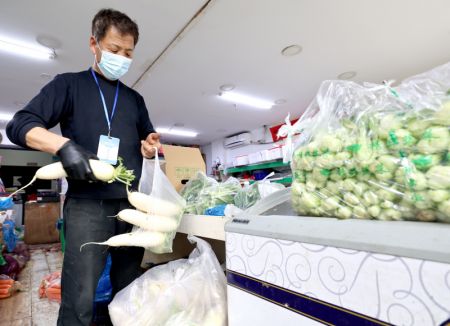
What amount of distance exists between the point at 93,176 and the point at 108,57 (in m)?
0.55

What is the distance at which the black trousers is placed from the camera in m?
0.82

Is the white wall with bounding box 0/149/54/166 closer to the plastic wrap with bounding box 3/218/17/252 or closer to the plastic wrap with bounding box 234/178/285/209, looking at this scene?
the plastic wrap with bounding box 3/218/17/252

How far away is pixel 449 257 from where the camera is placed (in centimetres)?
32

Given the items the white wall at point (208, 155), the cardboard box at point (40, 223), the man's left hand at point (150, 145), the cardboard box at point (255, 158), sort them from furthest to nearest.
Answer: the white wall at point (208, 155)
the cardboard box at point (40, 223)
the cardboard box at point (255, 158)
the man's left hand at point (150, 145)

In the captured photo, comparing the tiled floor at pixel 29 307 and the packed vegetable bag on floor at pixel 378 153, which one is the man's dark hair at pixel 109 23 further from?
the tiled floor at pixel 29 307

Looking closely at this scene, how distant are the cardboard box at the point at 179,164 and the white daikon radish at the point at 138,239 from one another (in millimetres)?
571

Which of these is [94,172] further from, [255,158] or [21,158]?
[21,158]

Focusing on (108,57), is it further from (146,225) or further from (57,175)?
(146,225)

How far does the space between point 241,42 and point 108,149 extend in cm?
253

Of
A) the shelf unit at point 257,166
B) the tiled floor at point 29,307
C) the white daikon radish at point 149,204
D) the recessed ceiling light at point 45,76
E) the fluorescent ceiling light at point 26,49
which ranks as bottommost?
the tiled floor at point 29,307

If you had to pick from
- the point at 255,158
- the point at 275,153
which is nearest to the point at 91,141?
the point at 275,153

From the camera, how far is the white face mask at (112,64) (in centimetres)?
102

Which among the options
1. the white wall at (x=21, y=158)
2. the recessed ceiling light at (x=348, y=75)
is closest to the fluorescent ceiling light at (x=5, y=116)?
the white wall at (x=21, y=158)

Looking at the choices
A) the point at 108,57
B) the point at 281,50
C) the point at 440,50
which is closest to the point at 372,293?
the point at 108,57
